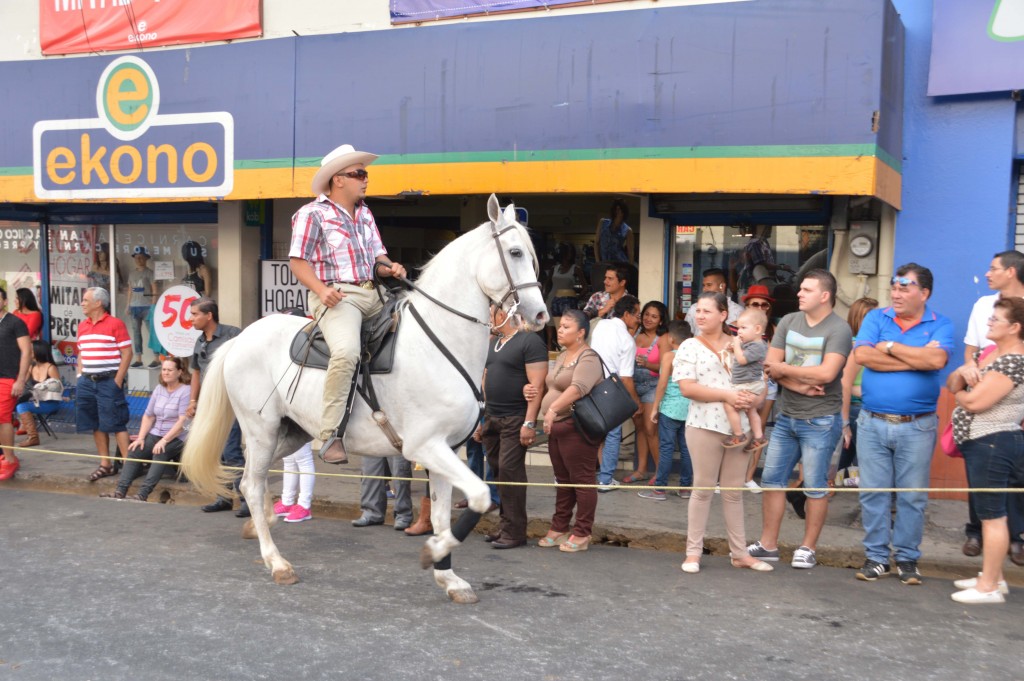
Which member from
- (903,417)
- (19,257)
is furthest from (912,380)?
(19,257)

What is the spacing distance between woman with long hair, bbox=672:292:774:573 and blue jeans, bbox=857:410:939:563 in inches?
30.9

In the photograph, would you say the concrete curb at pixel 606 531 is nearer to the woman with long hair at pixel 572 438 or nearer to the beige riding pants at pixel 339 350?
the woman with long hair at pixel 572 438

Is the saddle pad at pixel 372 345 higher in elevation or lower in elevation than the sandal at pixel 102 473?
higher

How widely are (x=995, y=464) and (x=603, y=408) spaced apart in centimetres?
261

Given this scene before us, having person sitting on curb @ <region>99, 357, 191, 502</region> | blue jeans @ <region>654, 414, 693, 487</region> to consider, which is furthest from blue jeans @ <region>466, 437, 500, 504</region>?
person sitting on curb @ <region>99, 357, 191, 502</region>

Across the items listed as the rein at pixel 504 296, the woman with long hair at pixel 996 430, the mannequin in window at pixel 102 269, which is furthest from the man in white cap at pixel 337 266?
the mannequin in window at pixel 102 269

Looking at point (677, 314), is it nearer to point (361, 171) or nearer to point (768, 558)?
point (768, 558)

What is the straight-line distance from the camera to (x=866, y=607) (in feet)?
19.6

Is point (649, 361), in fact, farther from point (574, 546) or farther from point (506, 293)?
point (506, 293)

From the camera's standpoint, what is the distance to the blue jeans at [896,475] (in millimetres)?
6359

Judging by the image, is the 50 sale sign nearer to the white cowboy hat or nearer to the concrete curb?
the concrete curb

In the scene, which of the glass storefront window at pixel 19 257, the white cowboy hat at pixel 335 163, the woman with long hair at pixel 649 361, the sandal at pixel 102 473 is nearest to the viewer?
the white cowboy hat at pixel 335 163

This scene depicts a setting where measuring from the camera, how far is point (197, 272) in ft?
39.2

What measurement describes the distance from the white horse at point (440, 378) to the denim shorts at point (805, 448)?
7.36ft
